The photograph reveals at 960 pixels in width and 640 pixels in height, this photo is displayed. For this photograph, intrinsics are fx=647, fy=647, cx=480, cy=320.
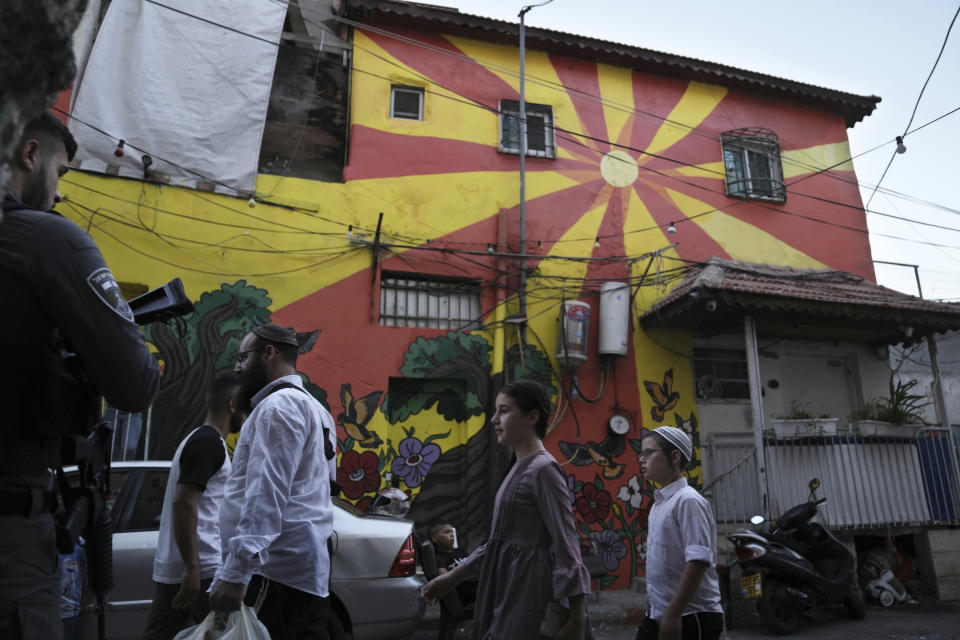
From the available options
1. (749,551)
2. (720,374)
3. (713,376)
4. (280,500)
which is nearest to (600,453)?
(713,376)

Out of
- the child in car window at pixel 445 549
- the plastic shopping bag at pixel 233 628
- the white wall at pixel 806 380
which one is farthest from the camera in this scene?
the white wall at pixel 806 380

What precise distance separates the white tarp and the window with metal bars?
234 cm

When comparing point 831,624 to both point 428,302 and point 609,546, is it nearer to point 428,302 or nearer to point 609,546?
point 609,546

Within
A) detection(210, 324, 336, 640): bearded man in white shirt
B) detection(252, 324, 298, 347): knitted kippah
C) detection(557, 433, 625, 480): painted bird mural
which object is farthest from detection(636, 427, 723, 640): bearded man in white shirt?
detection(557, 433, 625, 480): painted bird mural

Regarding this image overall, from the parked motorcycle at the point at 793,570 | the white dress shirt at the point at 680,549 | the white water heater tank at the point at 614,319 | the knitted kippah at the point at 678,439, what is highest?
the white water heater tank at the point at 614,319

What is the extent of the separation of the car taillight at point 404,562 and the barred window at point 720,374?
6178mm

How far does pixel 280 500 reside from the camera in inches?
101

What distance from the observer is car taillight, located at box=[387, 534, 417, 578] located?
487 cm

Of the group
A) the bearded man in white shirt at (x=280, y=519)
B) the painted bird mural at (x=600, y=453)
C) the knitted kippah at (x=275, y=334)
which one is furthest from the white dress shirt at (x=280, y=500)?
the painted bird mural at (x=600, y=453)

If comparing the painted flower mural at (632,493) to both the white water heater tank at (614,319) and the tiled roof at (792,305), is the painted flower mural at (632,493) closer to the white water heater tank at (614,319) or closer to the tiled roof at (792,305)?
the white water heater tank at (614,319)

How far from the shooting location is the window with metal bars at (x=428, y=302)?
29.7ft

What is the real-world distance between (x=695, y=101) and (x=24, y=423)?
11715 mm

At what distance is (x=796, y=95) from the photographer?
1185 cm

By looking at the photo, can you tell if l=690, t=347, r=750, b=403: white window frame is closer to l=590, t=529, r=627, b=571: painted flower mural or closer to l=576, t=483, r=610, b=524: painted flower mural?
l=576, t=483, r=610, b=524: painted flower mural
